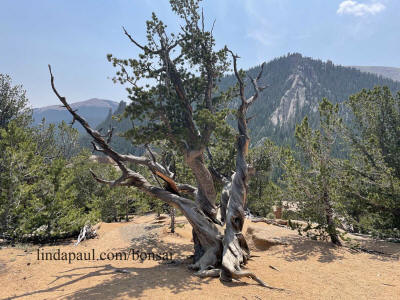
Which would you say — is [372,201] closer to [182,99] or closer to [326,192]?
[326,192]

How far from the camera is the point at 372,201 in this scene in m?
11.2

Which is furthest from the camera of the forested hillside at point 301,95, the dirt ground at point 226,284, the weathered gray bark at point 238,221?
the forested hillside at point 301,95

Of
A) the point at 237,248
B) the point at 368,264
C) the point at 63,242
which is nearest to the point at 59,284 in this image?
the point at 237,248

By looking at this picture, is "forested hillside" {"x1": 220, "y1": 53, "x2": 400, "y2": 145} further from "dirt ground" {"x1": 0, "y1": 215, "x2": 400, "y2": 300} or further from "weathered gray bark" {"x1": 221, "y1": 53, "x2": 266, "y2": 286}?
"dirt ground" {"x1": 0, "y1": 215, "x2": 400, "y2": 300}

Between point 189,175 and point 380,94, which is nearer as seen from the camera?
point 380,94

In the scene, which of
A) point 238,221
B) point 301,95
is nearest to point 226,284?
point 238,221

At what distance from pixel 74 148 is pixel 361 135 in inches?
1256

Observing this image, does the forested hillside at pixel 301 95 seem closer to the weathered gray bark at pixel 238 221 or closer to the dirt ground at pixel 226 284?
the weathered gray bark at pixel 238 221

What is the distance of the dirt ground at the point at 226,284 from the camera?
5438 millimetres

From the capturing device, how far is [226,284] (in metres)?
6.01

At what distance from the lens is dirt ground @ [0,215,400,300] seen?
5.44m

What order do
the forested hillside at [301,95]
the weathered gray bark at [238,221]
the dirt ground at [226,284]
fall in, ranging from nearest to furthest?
the dirt ground at [226,284], the weathered gray bark at [238,221], the forested hillside at [301,95]

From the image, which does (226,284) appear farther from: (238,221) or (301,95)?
(301,95)

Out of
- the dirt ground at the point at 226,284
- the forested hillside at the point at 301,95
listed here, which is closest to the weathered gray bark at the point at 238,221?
the dirt ground at the point at 226,284
